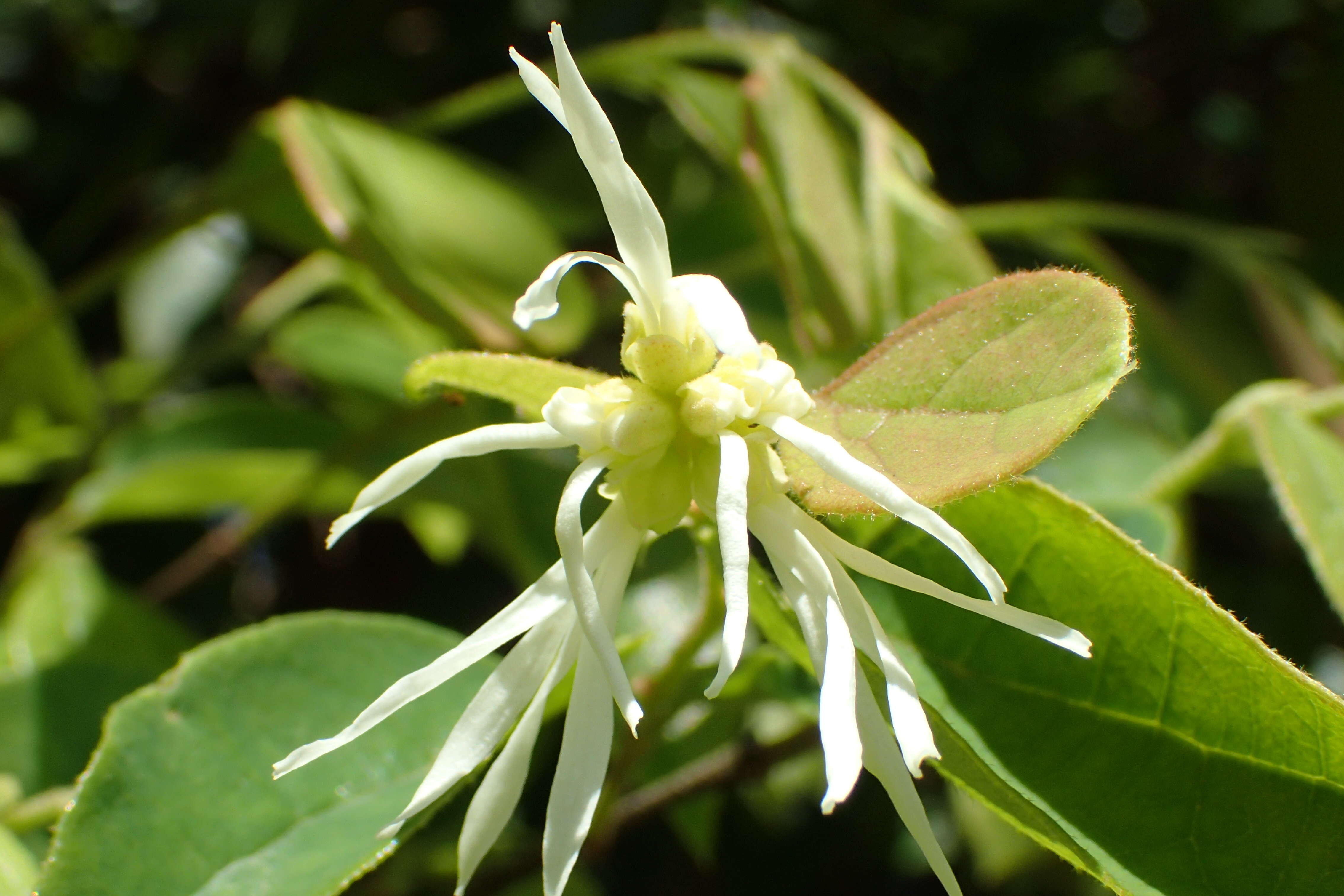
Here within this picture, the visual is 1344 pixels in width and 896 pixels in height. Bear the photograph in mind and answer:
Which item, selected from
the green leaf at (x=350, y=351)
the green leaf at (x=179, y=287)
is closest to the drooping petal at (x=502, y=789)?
the green leaf at (x=350, y=351)

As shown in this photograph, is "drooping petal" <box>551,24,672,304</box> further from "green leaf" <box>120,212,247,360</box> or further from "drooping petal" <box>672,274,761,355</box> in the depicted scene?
"green leaf" <box>120,212,247,360</box>

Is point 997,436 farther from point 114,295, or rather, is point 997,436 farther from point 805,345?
point 114,295

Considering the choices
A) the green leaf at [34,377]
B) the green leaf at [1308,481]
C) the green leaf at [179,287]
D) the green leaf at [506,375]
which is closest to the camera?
the green leaf at [506,375]

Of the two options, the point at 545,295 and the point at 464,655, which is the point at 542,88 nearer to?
the point at 545,295

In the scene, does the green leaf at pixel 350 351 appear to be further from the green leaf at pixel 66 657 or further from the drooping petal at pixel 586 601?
the drooping petal at pixel 586 601

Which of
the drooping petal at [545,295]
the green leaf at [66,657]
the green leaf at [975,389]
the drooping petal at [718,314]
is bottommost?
the green leaf at [66,657]

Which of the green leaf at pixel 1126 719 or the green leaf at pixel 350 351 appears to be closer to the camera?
the green leaf at pixel 1126 719

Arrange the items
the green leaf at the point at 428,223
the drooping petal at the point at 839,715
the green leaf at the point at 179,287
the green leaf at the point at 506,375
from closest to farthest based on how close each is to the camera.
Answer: the drooping petal at the point at 839,715 → the green leaf at the point at 506,375 → the green leaf at the point at 428,223 → the green leaf at the point at 179,287

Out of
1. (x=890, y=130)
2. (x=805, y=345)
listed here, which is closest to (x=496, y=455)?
(x=805, y=345)
